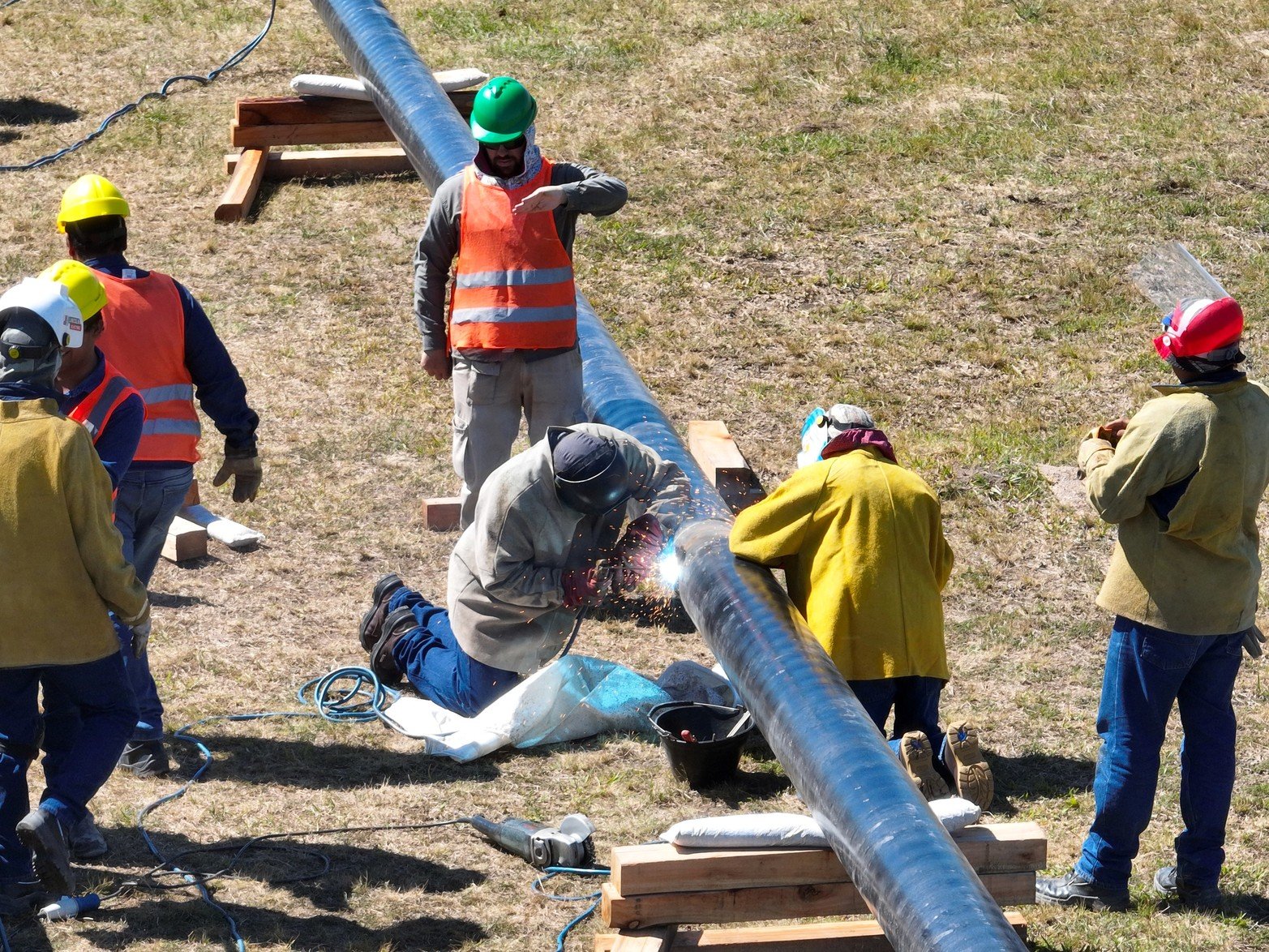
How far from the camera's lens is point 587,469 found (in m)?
5.13

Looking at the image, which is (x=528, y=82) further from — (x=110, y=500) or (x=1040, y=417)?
(x=110, y=500)

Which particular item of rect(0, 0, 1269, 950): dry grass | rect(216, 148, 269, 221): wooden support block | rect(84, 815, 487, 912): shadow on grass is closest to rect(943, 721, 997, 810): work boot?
rect(0, 0, 1269, 950): dry grass

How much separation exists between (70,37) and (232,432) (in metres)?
8.84

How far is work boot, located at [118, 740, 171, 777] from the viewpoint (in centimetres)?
528

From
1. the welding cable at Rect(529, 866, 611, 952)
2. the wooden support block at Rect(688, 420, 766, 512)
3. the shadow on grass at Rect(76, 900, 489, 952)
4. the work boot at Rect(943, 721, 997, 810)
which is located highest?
the wooden support block at Rect(688, 420, 766, 512)

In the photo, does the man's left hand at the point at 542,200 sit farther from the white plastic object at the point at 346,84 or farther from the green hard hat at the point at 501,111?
the white plastic object at the point at 346,84

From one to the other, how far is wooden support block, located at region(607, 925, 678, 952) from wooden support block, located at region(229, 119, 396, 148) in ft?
24.6

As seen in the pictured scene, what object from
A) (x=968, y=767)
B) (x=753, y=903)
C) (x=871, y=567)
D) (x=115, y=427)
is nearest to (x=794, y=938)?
(x=753, y=903)

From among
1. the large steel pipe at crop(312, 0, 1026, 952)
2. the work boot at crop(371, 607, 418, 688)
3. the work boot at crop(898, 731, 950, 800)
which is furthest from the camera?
the work boot at crop(371, 607, 418, 688)

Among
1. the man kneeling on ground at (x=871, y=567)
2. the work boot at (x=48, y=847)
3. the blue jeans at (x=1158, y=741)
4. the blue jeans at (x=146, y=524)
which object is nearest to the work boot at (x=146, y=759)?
the blue jeans at (x=146, y=524)

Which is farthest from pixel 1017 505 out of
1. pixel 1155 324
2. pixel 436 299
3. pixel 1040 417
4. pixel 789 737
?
pixel 789 737

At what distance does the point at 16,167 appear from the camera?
35.6 ft

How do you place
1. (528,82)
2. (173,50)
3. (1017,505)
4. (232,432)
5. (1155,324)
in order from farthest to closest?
(173,50) < (528,82) < (1155,324) < (1017,505) < (232,432)

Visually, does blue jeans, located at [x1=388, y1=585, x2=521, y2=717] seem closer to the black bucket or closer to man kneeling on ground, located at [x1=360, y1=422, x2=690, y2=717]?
man kneeling on ground, located at [x1=360, y1=422, x2=690, y2=717]
